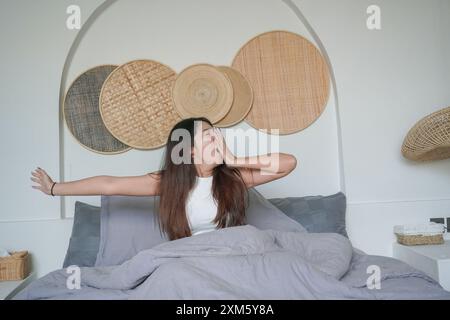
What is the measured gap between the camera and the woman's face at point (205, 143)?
1.83 meters

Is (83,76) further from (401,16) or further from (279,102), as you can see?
(401,16)

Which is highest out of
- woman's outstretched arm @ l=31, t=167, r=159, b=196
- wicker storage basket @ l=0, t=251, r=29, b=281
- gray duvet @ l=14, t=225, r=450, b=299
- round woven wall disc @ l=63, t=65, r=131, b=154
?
round woven wall disc @ l=63, t=65, r=131, b=154

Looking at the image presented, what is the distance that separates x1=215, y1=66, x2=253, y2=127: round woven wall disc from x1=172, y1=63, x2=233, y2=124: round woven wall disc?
0.14 ft

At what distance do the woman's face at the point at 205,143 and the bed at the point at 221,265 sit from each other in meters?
0.45

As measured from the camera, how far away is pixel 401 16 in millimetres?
2533

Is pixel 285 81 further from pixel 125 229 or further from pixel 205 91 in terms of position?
pixel 125 229

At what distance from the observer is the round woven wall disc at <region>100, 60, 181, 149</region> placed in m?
2.46

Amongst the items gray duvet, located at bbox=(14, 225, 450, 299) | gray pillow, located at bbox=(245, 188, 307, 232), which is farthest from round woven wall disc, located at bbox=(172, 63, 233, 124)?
gray duvet, located at bbox=(14, 225, 450, 299)

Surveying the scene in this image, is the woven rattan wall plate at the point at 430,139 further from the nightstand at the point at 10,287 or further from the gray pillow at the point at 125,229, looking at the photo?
the nightstand at the point at 10,287

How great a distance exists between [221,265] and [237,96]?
4.93 feet

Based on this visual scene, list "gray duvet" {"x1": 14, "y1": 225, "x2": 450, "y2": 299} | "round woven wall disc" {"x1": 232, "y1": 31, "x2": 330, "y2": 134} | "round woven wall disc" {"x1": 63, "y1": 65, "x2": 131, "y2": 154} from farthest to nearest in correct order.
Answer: "round woven wall disc" {"x1": 232, "y1": 31, "x2": 330, "y2": 134}, "round woven wall disc" {"x1": 63, "y1": 65, "x2": 131, "y2": 154}, "gray duvet" {"x1": 14, "y1": 225, "x2": 450, "y2": 299}

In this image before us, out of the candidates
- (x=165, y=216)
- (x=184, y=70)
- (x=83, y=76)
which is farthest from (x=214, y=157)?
(x=83, y=76)

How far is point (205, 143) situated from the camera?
1.83 m

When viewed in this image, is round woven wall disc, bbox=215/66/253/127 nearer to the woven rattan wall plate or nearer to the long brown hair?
the long brown hair
